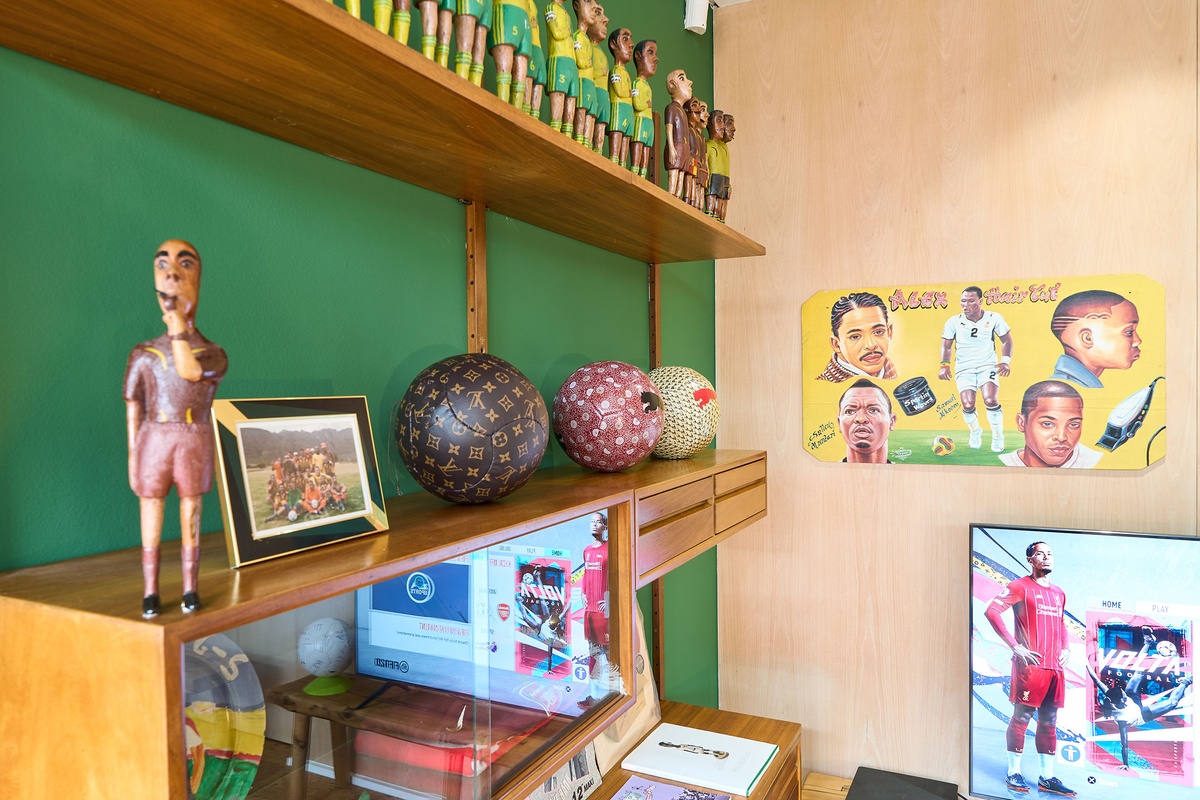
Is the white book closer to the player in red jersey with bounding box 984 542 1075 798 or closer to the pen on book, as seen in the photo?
the player in red jersey with bounding box 984 542 1075 798

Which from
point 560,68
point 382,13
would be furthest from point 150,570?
point 560,68

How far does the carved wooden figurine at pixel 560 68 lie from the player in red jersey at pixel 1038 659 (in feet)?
5.80

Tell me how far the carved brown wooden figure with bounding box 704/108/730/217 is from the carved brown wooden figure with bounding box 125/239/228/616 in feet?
4.59

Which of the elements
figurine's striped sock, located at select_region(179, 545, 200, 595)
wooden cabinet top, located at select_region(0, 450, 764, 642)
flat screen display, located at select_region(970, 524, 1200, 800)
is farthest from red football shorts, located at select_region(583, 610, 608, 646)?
flat screen display, located at select_region(970, 524, 1200, 800)

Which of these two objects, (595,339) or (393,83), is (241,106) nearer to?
(393,83)

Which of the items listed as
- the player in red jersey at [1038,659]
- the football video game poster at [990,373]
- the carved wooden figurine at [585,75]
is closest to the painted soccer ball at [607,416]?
the carved wooden figurine at [585,75]

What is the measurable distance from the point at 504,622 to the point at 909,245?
1.91 metres

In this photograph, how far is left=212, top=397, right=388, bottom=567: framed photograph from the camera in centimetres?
71

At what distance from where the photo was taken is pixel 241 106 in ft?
2.89

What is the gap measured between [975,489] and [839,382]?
52 centimetres

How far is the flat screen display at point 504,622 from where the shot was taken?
0.85 meters

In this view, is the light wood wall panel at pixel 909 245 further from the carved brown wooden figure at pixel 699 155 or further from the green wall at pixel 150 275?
the green wall at pixel 150 275

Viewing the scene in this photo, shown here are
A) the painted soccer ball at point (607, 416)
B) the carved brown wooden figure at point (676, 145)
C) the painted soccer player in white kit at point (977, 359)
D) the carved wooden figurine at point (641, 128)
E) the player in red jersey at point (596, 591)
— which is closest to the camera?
the player in red jersey at point (596, 591)

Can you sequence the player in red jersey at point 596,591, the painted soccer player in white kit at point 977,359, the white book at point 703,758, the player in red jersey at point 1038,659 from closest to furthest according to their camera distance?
the player in red jersey at point 596,591 → the white book at point 703,758 → the player in red jersey at point 1038,659 → the painted soccer player in white kit at point 977,359
